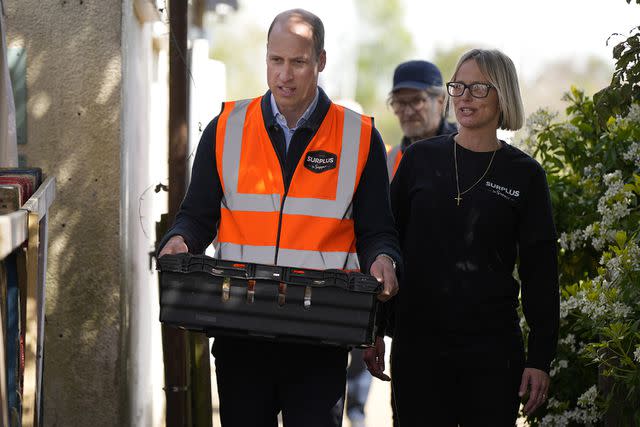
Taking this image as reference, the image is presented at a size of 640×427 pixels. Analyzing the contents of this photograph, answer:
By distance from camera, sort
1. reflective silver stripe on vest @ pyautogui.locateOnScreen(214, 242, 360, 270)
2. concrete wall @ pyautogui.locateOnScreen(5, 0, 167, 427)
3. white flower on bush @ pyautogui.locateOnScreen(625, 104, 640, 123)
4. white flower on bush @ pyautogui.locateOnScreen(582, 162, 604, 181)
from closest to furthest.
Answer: reflective silver stripe on vest @ pyautogui.locateOnScreen(214, 242, 360, 270) → white flower on bush @ pyautogui.locateOnScreen(625, 104, 640, 123) → concrete wall @ pyautogui.locateOnScreen(5, 0, 167, 427) → white flower on bush @ pyautogui.locateOnScreen(582, 162, 604, 181)

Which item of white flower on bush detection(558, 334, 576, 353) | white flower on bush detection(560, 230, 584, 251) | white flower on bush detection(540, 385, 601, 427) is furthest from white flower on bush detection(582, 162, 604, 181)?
white flower on bush detection(540, 385, 601, 427)

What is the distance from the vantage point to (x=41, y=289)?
12.1ft

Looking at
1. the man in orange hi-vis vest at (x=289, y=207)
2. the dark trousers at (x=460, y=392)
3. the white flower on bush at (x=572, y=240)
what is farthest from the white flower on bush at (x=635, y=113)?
the man in orange hi-vis vest at (x=289, y=207)

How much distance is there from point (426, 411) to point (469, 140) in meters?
1.02

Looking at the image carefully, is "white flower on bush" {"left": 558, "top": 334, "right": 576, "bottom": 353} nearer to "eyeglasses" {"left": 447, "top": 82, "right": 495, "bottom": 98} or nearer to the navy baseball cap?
"eyeglasses" {"left": 447, "top": 82, "right": 495, "bottom": 98}

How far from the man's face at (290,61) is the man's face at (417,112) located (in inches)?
106

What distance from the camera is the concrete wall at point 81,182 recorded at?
5.11 metres

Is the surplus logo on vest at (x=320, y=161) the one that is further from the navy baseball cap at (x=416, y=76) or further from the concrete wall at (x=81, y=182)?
the navy baseball cap at (x=416, y=76)

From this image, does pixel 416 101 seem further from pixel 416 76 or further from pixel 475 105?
pixel 475 105

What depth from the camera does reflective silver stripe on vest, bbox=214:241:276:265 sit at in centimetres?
365

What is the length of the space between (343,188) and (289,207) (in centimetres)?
20

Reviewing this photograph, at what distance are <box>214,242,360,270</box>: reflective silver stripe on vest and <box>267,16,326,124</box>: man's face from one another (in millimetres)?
484

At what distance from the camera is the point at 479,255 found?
4.11 m

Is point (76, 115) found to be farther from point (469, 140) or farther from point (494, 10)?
point (494, 10)
